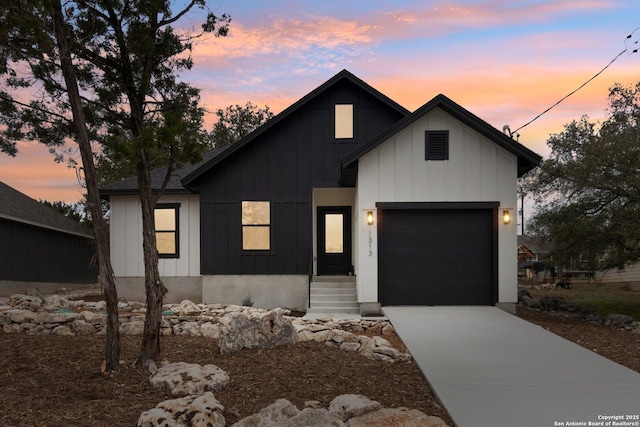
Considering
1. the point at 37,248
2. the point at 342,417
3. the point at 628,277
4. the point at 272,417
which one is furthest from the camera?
the point at 628,277

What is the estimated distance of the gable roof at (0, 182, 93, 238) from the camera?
19.6 metres

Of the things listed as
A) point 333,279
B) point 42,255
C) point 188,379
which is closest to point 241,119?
point 42,255

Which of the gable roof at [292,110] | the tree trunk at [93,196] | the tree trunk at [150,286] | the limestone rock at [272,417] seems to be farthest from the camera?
the gable roof at [292,110]

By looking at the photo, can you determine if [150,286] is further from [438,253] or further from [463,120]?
[463,120]

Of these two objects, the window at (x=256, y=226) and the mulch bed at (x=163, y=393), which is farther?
the window at (x=256, y=226)

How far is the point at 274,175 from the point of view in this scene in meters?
14.8

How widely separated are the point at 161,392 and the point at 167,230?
10.3m

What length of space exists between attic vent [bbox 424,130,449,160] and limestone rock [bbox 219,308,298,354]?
5864 millimetres

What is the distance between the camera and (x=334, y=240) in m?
16.2

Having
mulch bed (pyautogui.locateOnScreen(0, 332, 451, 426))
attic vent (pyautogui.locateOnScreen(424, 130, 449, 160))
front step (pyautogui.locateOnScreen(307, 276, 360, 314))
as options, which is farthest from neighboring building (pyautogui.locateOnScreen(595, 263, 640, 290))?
mulch bed (pyautogui.locateOnScreen(0, 332, 451, 426))

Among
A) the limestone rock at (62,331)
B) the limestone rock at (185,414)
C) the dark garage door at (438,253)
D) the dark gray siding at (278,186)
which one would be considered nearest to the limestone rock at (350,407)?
the limestone rock at (185,414)

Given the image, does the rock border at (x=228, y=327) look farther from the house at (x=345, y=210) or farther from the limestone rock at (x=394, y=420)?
the limestone rock at (x=394, y=420)

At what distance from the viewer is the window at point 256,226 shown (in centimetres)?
1474

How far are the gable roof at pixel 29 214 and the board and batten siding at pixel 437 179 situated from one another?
14.2m
